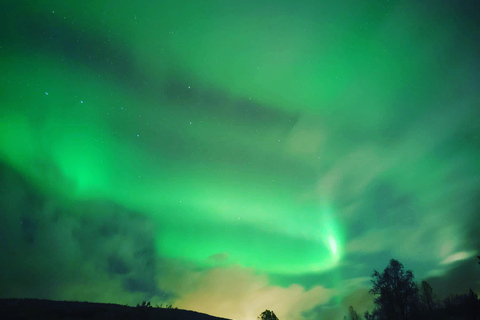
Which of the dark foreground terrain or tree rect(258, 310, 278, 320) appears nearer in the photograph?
the dark foreground terrain

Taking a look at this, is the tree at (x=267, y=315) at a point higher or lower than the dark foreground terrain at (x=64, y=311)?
lower

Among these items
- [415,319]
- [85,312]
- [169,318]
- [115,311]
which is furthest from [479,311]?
[85,312]

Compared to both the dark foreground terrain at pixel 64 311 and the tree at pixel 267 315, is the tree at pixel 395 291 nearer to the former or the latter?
the tree at pixel 267 315

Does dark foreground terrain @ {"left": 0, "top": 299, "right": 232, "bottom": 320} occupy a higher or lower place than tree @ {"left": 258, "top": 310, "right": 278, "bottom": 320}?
higher

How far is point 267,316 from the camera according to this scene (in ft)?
196

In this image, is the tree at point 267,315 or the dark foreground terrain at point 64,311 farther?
the tree at point 267,315

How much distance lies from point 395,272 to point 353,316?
6909 inches

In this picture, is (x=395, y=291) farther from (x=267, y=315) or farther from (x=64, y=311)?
(x=64, y=311)

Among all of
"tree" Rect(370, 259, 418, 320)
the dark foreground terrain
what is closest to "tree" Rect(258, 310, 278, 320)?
"tree" Rect(370, 259, 418, 320)

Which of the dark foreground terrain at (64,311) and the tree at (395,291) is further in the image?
the tree at (395,291)

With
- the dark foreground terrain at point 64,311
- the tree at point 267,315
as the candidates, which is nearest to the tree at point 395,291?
the tree at point 267,315

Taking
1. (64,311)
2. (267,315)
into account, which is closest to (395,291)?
(267,315)

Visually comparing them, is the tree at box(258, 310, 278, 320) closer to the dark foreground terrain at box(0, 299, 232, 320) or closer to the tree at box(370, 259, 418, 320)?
the tree at box(370, 259, 418, 320)

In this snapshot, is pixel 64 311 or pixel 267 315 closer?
pixel 64 311
